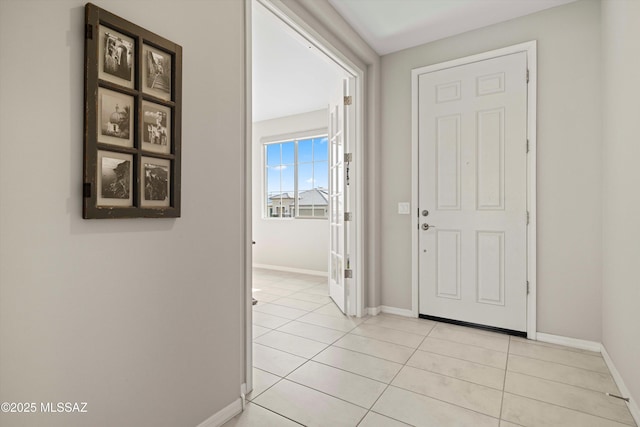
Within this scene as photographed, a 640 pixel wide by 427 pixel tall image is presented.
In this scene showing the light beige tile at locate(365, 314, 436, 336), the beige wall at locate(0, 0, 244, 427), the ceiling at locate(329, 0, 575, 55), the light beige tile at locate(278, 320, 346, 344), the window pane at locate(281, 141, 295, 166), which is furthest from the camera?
the window pane at locate(281, 141, 295, 166)

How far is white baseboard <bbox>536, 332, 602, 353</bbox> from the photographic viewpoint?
2.46 m

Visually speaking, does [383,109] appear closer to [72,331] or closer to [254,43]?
[254,43]

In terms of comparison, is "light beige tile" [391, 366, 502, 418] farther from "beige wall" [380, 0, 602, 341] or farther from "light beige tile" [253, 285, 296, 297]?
"light beige tile" [253, 285, 296, 297]

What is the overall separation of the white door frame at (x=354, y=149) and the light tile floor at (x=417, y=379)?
339mm

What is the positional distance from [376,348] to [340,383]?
0.59 m

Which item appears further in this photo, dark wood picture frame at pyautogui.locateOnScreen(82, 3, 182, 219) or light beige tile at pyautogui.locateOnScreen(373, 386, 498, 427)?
light beige tile at pyautogui.locateOnScreen(373, 386, 498, 427)

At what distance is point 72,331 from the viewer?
1104mm

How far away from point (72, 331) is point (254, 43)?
9.56 feet

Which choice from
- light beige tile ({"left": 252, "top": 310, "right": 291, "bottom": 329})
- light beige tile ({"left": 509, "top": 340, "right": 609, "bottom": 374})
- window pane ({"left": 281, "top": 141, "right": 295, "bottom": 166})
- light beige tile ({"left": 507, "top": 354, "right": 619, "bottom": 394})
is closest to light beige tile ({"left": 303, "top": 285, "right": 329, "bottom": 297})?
light beige tile ({"left": 252, "top": 310, "right": 291, "bottom": 329})

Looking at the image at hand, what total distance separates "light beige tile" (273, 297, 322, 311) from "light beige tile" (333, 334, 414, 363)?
0.92 m

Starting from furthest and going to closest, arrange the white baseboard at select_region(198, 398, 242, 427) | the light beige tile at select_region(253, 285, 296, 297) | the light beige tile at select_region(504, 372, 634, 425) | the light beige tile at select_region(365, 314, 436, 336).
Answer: the light beige tile at select_region(253, 285, 296, 297) → the light beige tile at select_region(365, 314, 436, 336) → the light beige tile at select_region(504, 372, 634, 425) → the white baseboard at select_region(198, 398, 242, 427)

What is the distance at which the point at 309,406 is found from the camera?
1.78 metres

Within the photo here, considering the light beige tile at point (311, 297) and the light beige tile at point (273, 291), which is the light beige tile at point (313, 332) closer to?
the light beige tile at point (311, 297)

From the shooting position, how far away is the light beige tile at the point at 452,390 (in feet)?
5.82
